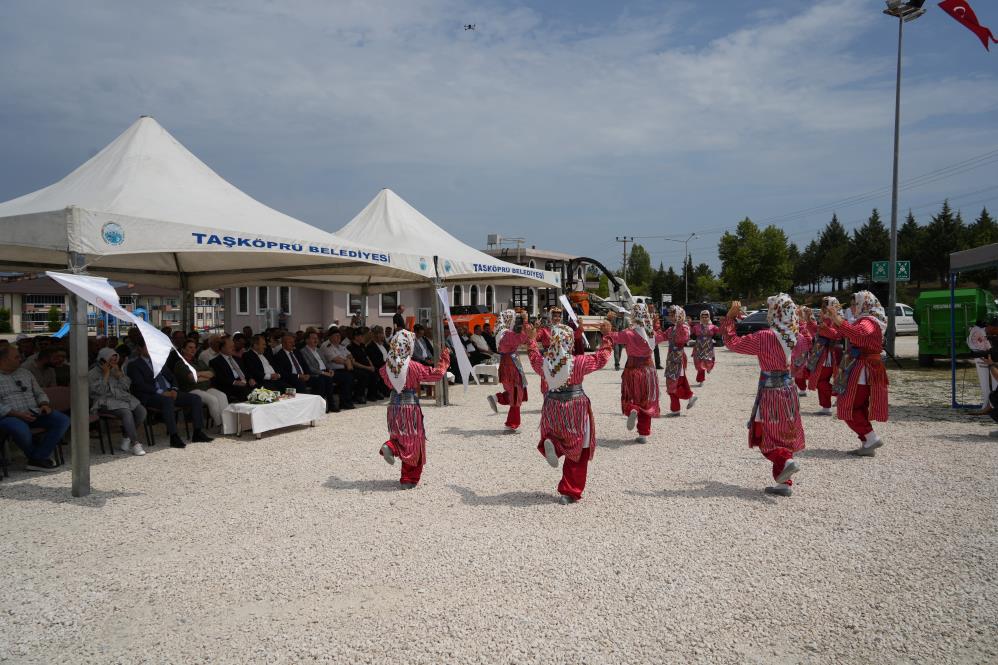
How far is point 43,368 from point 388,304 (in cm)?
2029

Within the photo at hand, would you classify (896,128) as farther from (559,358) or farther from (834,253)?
(834,253)

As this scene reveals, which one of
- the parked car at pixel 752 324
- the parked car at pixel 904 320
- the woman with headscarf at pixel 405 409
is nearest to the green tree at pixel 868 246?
the parked car at pixel 904 320

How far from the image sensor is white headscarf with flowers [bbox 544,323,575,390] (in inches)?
209

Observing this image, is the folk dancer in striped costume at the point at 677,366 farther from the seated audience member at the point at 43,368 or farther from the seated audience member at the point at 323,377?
the seated audience member at the point at 43,368

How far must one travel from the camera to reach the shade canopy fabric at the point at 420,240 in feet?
38.9

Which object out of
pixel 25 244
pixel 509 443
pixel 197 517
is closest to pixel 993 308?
pixel 509 443

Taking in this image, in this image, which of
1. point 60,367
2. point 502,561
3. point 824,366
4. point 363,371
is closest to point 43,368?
point 60,367

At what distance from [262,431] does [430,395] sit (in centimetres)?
449

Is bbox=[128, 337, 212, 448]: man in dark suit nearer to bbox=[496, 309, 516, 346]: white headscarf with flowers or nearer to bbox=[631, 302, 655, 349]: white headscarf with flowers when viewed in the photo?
bbox=[496, 309, 516, 346]: white headscarf with flowers

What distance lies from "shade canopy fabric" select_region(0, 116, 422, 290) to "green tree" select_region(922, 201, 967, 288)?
192 feet

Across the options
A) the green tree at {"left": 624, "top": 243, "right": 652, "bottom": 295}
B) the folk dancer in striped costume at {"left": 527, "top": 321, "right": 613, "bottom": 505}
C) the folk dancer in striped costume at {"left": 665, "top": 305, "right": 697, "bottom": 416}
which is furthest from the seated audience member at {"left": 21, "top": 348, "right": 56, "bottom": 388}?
the green tree at {"left": 624, "top": 243, "right": 652, "bottom": 295}

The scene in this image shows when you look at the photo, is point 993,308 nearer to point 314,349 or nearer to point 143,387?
point 314,349

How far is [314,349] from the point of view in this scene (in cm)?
1051

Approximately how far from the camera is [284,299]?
2589cm
